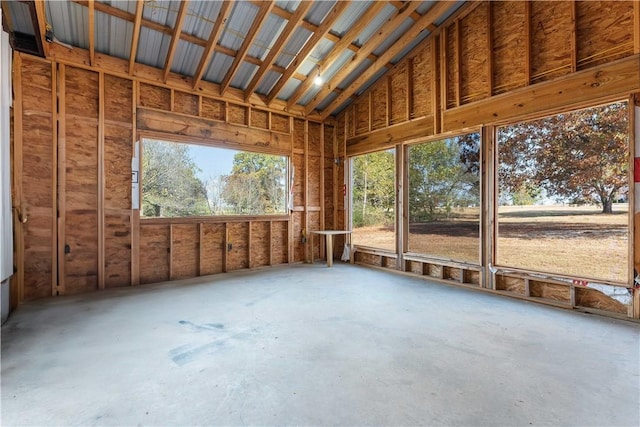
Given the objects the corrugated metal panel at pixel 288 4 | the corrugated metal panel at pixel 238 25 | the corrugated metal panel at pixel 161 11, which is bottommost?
the corrugated metal panel at pixel 161 11

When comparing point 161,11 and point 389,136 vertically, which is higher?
point 161,11

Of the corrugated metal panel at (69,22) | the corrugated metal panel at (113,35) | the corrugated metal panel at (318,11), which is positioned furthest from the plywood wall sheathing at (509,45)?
the corrugated metal panel at (69,22)

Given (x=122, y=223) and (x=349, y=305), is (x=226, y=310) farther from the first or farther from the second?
(x=122, y=223)

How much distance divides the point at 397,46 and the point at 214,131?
12.4 feet

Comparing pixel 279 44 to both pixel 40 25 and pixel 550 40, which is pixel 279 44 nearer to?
pixel 40 25

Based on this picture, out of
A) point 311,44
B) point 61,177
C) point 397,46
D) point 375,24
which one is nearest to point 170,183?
point 61,177

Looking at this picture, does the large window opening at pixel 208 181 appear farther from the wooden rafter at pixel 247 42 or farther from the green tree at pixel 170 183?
the wooden rafter at pixel 247 42

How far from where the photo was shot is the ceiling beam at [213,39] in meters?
4.00

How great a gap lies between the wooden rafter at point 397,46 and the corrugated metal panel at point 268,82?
4.84 feet

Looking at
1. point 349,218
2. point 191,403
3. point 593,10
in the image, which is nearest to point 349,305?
point 191,403

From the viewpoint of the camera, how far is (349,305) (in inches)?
152

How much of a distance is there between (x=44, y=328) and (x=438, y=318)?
4.35 m

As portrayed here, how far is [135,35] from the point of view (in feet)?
13.5

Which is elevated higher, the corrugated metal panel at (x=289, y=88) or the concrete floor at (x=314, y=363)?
the corrugated metal panel at (x=289, y=88)
